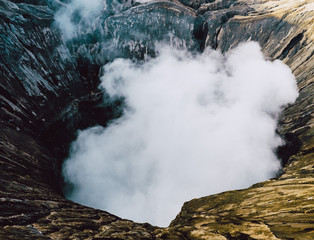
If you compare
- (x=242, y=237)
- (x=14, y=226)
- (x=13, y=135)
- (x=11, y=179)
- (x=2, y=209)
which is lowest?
(x=242, y=237)

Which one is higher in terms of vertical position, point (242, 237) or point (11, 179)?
point (11, 179)

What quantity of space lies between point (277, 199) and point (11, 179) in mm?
135654

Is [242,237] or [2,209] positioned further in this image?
[2,209]

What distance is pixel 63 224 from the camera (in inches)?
3681

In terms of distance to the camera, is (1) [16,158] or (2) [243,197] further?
(1) [16,158]

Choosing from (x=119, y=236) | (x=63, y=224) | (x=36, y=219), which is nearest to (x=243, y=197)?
(x=119, y=236)

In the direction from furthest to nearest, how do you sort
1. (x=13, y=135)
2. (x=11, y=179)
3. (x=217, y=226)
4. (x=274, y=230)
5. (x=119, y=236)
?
(x=13, y=135) < (x=11, y=179) < (x=217, y=226) < (x=119, y=236) < (x=274, y=230)

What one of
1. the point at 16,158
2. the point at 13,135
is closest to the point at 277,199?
the point at 16,158

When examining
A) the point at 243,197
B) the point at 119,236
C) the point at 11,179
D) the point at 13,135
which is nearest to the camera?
the point at 119,236

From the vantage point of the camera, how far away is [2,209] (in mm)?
89812

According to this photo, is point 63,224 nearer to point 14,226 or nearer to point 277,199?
point 14,226

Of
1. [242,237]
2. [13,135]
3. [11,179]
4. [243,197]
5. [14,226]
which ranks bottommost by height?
[242,237]

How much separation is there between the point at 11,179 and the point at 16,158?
39527mm

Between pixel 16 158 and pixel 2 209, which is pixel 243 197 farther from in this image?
pixel 16 158
